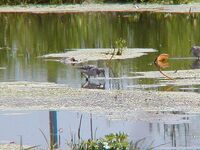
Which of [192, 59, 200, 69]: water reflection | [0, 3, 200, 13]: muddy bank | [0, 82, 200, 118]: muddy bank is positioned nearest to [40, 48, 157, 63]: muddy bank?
[192, 59, 200, 69]: water reflection

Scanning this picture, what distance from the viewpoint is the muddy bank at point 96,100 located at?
11086 mm

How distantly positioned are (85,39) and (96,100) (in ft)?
32.0

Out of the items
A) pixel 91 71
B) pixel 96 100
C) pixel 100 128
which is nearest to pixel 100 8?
pixel 91 71

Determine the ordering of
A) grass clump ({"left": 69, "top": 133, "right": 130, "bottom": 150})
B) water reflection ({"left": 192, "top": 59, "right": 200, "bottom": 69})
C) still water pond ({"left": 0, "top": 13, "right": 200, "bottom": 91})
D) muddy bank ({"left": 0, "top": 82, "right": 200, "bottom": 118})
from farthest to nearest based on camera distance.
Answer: water reflection ({"left": 192, "top": 59, "right": 200, "bottom": 69}) < still water pond ({"left": 0, "top": 13, "right": 200, "bottom": 91}) < muddy bank ({"left": 0, "top": 82, "right": 200, "bottom": 118}) < grass clump ({"left": 69, "top": 133, "right": 130, "bottom": 150})

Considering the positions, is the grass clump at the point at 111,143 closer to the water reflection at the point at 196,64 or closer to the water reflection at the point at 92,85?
the water reflection at the point at 92,85

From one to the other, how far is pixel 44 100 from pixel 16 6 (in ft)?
69.1

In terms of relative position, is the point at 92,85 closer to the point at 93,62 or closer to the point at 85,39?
the point at 93,62

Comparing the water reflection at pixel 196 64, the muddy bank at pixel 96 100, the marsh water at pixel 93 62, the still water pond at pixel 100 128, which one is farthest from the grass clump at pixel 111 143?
the water reflection at pixel 196 64

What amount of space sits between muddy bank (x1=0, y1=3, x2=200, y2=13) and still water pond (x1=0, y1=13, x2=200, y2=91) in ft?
3.88

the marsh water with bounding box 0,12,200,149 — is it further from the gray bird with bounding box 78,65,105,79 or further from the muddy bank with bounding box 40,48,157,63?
the muddy bank with bounding box 40,48,157,63

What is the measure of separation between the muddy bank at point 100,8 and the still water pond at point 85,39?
3.88 ft

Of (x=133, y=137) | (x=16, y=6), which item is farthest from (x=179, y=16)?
(x=133, y=137)

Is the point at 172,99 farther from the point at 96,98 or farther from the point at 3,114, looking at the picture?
the point at 3,114

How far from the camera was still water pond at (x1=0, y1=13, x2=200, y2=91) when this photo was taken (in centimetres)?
1499
